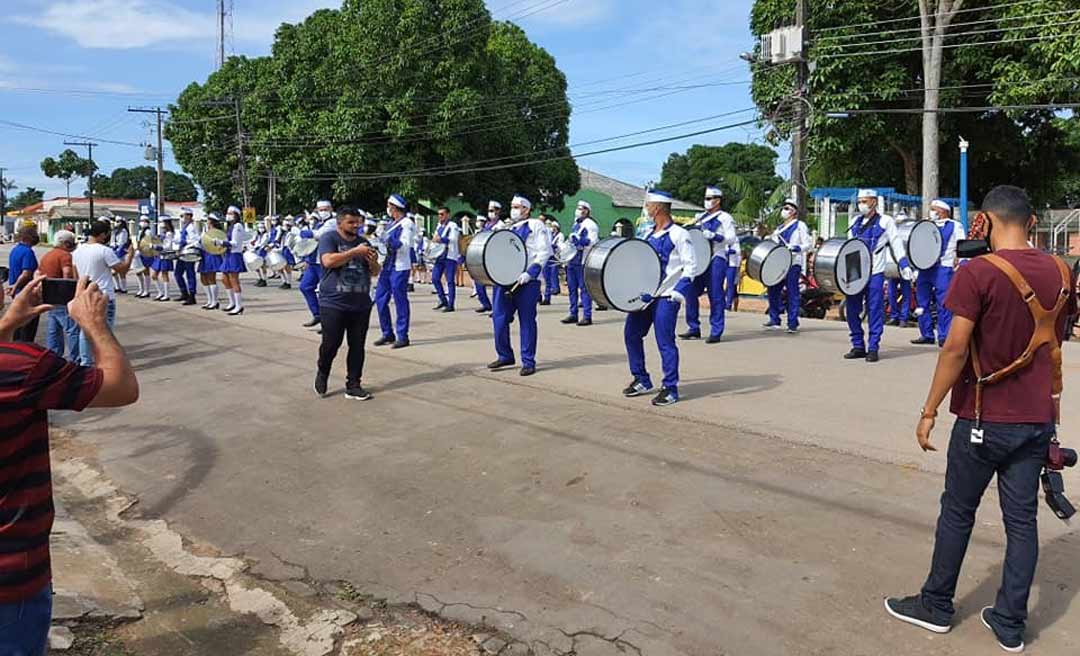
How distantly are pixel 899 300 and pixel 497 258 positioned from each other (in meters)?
8.33

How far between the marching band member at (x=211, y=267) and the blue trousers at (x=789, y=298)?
10097 mm

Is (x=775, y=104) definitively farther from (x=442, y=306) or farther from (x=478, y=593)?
(x=478, y=593)

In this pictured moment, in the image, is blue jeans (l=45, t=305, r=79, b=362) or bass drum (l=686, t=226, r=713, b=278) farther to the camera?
bass drum (l=686, t=226, r=713, b=278)

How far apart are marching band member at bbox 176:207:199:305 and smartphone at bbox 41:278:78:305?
47.8 feet

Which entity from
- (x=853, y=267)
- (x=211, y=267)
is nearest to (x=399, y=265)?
(x=853, y=267)

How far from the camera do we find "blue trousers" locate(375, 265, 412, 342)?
1156cm

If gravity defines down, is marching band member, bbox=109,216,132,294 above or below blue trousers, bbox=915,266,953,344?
above

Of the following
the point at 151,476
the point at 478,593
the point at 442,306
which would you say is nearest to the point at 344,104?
the point at 442,306

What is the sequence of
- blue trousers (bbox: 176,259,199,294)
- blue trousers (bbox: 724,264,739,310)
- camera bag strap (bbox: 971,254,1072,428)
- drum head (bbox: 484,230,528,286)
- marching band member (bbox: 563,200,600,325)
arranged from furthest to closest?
blue trousers (bbox: 176,259,199,294) < marching band member (bbox: 563,200,600,325) < blue trousers (bbox: 724,264,739,310) < drum head (bbox: 484,230,528,286) < camera bag strap (bbox: 971,254,1072,428)

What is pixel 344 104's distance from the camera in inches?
1428

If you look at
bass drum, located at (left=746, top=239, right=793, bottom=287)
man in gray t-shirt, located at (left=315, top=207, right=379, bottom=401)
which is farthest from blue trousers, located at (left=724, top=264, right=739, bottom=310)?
man in gray t-shirt, located at (left=315, top=207, right=379, bottom=401)

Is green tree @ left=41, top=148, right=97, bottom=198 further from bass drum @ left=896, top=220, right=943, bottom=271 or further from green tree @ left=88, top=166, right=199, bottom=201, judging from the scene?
bass drum @ left=896, top=220, right=943, bottom=271

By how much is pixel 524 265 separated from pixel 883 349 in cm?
504

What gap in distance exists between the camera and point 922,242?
1127cm
